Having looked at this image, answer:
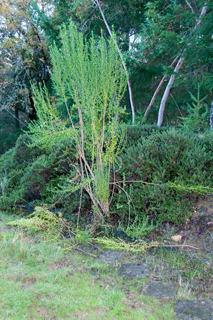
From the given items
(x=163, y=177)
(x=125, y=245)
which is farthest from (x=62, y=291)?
(x=163, y=177)

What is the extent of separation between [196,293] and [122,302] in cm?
67

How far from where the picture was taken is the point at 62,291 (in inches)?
86.4

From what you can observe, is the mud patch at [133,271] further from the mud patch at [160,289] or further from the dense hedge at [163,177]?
the dense hedge at [163,177]

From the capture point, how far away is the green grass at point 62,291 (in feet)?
6.36

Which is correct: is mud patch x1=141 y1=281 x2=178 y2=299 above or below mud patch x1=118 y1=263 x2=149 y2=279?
above

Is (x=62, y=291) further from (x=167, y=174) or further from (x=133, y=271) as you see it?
(x=167, y=174)

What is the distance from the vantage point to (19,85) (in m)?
12.5

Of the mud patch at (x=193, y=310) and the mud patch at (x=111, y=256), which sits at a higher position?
the mud patch at (x=193, y=310)

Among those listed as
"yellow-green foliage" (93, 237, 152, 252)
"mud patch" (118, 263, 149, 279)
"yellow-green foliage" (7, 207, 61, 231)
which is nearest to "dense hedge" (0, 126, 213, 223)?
"yellow-green foliage" (7, 207, 61, 231)

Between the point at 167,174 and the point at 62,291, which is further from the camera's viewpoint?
the point at 167,174

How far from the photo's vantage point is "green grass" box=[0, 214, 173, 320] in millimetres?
1938

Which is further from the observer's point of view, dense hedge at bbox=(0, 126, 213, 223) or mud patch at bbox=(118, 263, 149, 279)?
dense hedge at bbox=(0, 126, 213, 223)

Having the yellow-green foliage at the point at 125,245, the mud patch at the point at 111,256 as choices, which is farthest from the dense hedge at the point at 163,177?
the mud patch at the point at 111,256

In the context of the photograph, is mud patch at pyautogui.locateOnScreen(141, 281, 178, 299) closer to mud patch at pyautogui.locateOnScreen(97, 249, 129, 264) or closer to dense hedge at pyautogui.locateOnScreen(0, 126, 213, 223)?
mud patch at pyautogui.locateOnScreen(97, 249, 129, 264)
